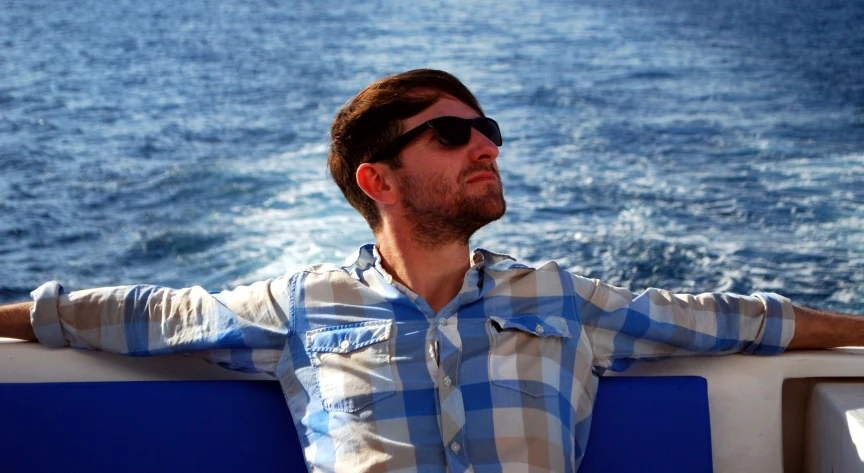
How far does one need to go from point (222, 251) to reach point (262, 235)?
0.22m

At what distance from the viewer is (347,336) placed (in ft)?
5.89

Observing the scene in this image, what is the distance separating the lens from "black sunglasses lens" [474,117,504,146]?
1.93m

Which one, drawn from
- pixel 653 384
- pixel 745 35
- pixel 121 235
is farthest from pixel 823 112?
pixel 653 384

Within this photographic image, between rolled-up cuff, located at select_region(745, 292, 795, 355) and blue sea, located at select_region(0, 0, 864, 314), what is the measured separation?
2819mm

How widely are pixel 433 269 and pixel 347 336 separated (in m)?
0.21

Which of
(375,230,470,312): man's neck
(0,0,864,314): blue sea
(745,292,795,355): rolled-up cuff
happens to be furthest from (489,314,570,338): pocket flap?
(0,0,864,314): blue sea

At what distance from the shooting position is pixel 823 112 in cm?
785

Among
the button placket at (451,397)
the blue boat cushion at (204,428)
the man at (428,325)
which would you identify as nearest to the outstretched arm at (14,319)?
the man at (428,325)

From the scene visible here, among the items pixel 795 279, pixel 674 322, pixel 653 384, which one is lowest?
pixel 795 279

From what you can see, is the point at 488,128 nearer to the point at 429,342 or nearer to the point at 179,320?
→ the point at 429,342

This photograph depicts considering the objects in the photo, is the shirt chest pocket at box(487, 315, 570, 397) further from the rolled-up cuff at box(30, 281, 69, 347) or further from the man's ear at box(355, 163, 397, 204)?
the rolled-up cuff at box(30, 281, 69, 347)

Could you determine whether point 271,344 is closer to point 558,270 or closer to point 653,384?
point 558,270

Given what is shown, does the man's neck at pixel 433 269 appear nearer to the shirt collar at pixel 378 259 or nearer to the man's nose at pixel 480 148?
the shirt collar at pixel 378 259

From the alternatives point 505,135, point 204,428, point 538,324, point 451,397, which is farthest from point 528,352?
point 505,135
